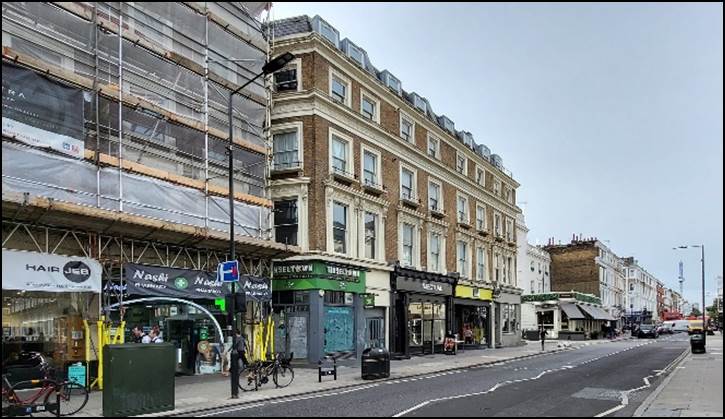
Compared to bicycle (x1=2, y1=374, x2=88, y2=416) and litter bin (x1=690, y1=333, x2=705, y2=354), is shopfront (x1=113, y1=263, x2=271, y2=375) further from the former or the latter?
litter bin (x1=690, y1=333, x2=705, y2=354)

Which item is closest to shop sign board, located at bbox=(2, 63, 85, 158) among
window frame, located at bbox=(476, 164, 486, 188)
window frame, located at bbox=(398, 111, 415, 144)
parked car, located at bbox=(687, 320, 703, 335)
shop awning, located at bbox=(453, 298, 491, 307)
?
window frame, located at bbox=(398, 111, 415, 144)

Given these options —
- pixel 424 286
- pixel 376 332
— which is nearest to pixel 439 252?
pixel 424 286

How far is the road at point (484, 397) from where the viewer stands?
46.3 feet

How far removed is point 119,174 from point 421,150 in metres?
20.9

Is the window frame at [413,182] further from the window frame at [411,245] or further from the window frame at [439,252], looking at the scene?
the window frame at [439,252]

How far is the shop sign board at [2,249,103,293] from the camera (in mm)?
15844

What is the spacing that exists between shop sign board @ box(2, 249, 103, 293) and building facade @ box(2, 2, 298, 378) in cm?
5

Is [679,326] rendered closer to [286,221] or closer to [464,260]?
[464,260]

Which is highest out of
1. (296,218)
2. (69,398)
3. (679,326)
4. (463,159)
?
(463,159)

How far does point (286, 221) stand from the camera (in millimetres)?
27891

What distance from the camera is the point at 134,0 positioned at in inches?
784

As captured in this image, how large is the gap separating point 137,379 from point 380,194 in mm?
19977

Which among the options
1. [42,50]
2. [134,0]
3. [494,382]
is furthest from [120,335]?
[494,382]

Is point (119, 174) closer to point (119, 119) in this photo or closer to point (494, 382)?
point (119, 119)
